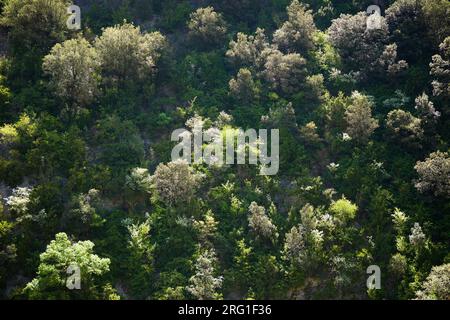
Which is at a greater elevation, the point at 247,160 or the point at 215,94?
the point at 215,94

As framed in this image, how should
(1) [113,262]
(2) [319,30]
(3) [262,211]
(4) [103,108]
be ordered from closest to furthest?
(1) [113,262] → (3) [262,211] → (4) [103,108] → (2) [319,30]

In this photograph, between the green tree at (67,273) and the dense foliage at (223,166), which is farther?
the dense foliage at (223,166)

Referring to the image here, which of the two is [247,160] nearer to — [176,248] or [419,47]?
[176,248]

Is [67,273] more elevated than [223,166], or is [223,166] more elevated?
[223,166]

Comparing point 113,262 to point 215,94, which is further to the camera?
point 215,94

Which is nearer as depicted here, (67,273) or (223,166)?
(67,273)

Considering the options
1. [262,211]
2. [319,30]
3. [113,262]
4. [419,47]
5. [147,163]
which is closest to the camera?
[113,262]

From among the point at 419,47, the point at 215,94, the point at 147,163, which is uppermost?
the point at 419,47

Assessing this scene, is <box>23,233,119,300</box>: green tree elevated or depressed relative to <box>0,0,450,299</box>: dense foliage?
depressed

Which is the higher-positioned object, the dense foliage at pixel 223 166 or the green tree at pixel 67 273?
the dense foliage at pixel 223 166

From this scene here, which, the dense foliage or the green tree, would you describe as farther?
the dense foliage

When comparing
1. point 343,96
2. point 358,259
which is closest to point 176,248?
point 358,259
